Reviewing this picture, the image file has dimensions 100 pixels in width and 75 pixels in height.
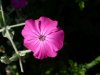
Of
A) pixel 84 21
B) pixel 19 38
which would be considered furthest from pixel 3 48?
pixel 84 21

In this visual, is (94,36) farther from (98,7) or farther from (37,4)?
(37,4)

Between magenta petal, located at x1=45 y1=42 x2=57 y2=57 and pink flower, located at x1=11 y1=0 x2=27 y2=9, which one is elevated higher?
pink flower, located at x1=11 y1=0 x2=27 y2=9

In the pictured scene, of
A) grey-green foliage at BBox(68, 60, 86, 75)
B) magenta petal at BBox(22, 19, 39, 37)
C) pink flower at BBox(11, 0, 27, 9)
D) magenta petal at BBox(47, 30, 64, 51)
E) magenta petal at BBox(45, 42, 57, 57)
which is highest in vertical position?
pink flower at BBox(11, 0, 27, 9)

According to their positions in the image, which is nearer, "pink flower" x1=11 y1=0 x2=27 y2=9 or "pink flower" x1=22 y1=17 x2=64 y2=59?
"pink flower" x1=22 y1=17 x2=64 y2=59

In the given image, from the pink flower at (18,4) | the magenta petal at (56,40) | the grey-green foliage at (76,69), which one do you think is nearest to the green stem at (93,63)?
the grey-green foliage at (76,69)

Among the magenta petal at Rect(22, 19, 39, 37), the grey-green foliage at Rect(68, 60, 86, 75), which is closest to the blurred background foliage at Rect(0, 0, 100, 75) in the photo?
the grey-green foliage at Rect(68, 60, 86, 75)

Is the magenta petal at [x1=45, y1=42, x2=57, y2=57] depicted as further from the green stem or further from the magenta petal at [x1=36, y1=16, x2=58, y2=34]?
the green stem
